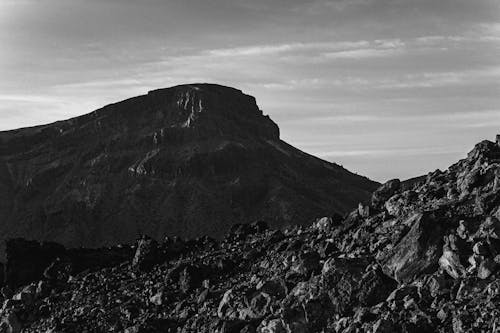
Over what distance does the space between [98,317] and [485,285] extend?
23616 millimetres

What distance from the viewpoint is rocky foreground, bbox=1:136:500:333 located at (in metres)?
34.5

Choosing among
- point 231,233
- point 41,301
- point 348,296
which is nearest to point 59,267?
point 41,301

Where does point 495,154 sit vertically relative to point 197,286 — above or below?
above

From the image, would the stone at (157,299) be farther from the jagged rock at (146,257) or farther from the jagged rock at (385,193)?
the jagged rock at (385,193)

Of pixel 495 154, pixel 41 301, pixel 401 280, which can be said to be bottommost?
pixel 41 301

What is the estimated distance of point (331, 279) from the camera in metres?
38.6

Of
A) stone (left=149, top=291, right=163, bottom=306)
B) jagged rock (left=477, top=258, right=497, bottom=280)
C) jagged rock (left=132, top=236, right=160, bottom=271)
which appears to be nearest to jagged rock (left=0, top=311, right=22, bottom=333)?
jagged rock (left=132, top=236, right=160, bottom=271)

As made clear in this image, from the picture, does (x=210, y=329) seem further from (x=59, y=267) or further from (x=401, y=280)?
(x=59, y=267)

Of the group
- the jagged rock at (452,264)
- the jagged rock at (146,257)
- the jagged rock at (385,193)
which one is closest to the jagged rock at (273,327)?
the jagged rock at (452,264)

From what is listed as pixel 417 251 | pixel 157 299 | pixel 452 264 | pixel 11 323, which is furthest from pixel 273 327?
pixel 11 323

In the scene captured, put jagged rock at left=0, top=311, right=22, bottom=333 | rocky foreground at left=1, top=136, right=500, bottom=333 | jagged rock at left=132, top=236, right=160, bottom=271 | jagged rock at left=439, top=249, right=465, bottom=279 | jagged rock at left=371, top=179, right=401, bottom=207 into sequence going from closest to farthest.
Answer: rocky foreground at left=1, top=136, right=500, bottom=333
jagged rock at left=439, top=249, right=465, bottom=279
jagged rock at left=371, top=179, right=401, bottom=207
jagged rock at left=0, top=311, right=22, bottom=333
jagged rock at left=132, top=236, right=160, bottom=271

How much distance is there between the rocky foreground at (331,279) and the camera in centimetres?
3448

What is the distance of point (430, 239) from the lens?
1495 inches

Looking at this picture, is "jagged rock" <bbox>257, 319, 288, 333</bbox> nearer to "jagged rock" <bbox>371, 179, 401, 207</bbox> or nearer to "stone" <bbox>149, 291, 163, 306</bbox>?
"stone" <bbox>149, 291, 163, 306</bbox>
